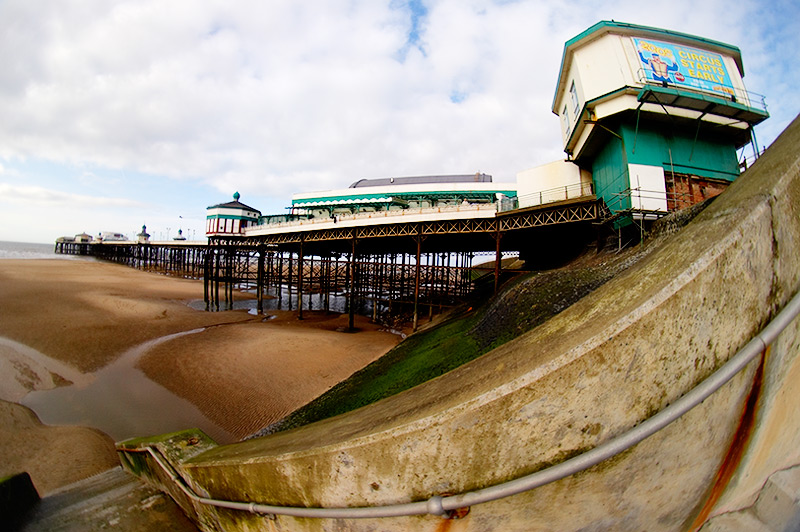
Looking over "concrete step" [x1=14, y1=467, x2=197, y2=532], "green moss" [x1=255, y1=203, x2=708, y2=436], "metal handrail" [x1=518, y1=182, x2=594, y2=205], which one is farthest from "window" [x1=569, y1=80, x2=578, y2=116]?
"concrete step" [x1=14, y1=467, x2=197, y2=532]

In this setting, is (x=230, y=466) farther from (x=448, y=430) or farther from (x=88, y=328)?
(x=88, y=328)

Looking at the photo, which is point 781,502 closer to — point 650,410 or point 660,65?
point 650,410

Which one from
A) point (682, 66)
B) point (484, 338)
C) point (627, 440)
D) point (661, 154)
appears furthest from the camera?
point (682, 66)

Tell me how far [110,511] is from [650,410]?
19.1ft

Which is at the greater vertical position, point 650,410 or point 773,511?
point 650,410

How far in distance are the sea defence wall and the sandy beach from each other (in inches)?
301

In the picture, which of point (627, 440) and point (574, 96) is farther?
point (574, 96)

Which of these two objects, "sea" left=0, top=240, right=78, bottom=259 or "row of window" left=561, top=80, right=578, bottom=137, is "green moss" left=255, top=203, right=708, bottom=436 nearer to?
"row of window" left=561, top=80, right=578, bottom=137

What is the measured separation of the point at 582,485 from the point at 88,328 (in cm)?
1946

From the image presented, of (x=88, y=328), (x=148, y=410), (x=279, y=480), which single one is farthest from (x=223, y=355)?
(x=279, y=480)

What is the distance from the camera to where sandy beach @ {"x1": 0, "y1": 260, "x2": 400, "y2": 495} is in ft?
22.4

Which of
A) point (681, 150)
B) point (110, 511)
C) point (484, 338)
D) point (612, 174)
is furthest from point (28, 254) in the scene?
point (681, 150)

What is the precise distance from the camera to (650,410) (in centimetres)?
165

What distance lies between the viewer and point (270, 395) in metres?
9.69
